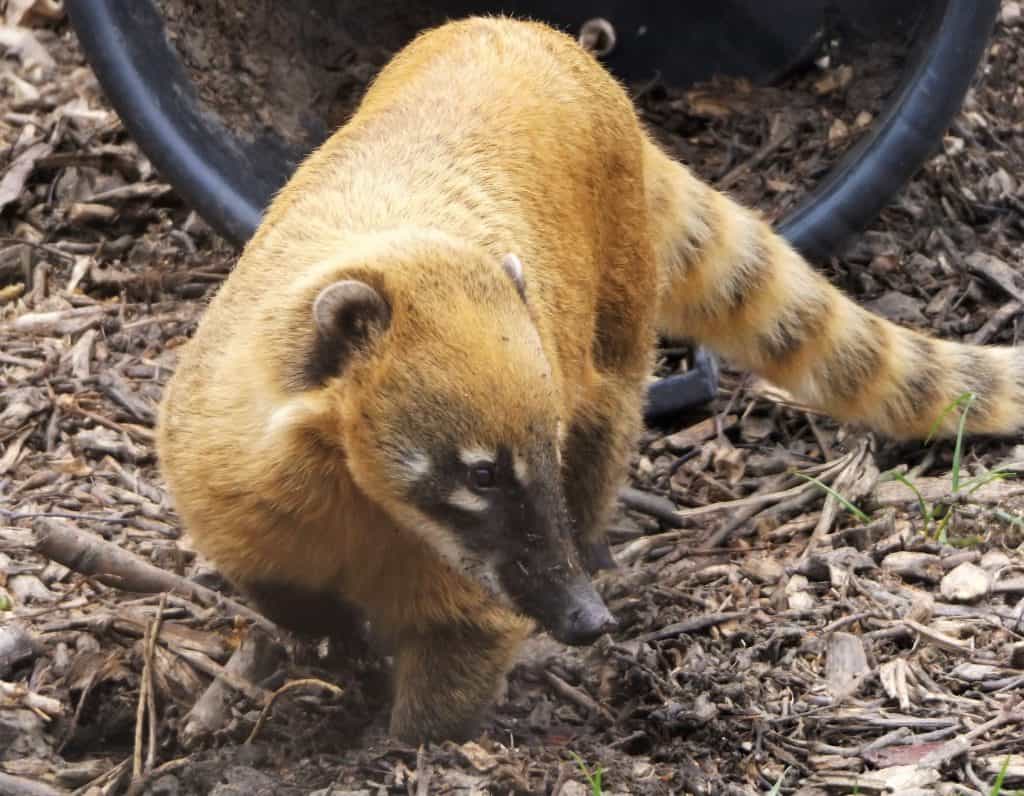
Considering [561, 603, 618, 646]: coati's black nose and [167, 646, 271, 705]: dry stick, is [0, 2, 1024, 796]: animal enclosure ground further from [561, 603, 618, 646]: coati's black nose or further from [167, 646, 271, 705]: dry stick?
[561, 603, 618, 646]: coati's black nose

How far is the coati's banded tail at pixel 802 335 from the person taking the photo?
5906mm

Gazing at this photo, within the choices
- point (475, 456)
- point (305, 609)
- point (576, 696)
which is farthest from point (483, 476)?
point (576, 696)

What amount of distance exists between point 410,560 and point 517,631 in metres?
0.48

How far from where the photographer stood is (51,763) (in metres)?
4.09

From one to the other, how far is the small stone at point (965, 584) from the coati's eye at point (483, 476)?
196cm

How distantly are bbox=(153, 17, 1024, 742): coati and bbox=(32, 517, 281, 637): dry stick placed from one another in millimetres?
495

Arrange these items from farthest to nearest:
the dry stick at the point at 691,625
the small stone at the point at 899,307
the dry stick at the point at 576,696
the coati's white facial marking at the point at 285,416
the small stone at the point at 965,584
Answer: the small stone at the point at 899,307 → the dry stick at the point at 691,625 → the small stone at the point at 965,584 → the dry stick at the point at 576,696 → the coati's white facial marking at the point at 285,416

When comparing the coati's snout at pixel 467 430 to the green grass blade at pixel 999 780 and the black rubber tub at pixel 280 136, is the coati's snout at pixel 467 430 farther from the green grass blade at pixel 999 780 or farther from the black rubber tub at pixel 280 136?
the black rubber tub at pixel 280 136

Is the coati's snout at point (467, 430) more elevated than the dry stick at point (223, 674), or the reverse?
the coati's snout at point (467, 430)

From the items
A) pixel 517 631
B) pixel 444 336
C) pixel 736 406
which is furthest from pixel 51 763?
pixel 736 406

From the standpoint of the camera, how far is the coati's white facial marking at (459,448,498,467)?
3.52m

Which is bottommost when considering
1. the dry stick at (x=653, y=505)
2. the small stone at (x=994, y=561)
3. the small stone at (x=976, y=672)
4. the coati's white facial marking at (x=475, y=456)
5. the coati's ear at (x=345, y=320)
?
the dry stick at (x=653, y=505)

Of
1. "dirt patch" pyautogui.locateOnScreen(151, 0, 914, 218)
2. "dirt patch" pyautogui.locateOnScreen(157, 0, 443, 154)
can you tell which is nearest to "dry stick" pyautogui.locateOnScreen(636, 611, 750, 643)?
"dirt patch" pyautogui.locateOnScreen(151, 0, 914, 218)

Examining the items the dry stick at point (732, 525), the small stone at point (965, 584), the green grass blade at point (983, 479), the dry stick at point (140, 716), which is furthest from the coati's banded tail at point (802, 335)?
the dry stick at point (140, 716)
